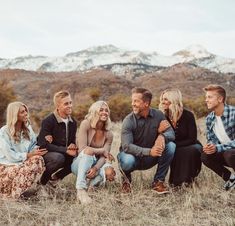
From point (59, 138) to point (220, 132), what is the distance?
185 cm

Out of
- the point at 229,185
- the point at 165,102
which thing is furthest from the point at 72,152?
the point at 229,185

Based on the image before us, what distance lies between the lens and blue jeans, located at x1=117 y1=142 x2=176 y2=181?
5129mm

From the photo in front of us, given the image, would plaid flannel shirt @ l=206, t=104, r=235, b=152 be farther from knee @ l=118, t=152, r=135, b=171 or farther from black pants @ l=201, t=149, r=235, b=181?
knee @ l=118, t=152, r=135, b=171

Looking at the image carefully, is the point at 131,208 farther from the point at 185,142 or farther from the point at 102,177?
the point at 185,142

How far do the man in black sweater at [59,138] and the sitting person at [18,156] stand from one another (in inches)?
4.8

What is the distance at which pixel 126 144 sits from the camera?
5.11 m

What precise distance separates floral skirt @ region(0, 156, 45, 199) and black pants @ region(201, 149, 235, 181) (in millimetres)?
1847

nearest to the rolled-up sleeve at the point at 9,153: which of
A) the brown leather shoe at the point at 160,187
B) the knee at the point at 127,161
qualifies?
the knee at the point at 127,161

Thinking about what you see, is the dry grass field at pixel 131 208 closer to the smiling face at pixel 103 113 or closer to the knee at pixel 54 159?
the knee at pixel 54 159

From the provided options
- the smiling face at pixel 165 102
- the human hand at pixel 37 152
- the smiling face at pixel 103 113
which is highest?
the smiling face at pixel 165 102

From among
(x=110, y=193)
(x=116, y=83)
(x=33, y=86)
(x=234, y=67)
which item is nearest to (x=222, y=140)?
(x=110, y=193)

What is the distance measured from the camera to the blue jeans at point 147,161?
5.13 metres

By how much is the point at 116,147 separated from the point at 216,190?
4.16m

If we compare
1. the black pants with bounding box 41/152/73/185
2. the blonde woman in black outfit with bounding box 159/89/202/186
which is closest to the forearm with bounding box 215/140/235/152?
the blonde woman in black outfit with bounding box 159/89/202/186
